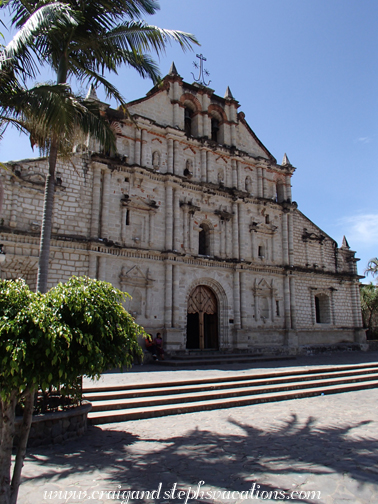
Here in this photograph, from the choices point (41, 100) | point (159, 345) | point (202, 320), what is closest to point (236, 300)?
point (202, 320)

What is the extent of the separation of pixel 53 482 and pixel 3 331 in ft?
9.28

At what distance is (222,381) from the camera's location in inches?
507

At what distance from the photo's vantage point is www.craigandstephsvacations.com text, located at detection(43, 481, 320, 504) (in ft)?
15.6

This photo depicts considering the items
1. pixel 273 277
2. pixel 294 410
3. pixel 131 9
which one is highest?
pixel 131 9

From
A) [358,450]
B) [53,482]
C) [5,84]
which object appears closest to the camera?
[53,482]

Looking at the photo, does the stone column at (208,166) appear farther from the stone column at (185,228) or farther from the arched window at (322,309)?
the arched window at (322,309)

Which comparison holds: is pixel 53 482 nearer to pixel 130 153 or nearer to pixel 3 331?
pixel 3 331

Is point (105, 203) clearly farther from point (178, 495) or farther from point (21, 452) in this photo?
point (21, 452)

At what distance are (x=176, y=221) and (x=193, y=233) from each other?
4.93 ft

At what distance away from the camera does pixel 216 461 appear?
6172 millimetres

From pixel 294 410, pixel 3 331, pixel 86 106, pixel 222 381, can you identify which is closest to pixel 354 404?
pixel 294 410

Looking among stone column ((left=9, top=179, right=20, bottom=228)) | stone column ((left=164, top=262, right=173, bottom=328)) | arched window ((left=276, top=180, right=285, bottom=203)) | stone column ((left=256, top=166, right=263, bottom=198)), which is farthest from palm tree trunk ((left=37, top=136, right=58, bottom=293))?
arched window ((left=276, top=180, right=285, bottom=203))

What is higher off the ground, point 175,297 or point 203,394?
point 175,297

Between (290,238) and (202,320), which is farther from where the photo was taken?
(290,238)
